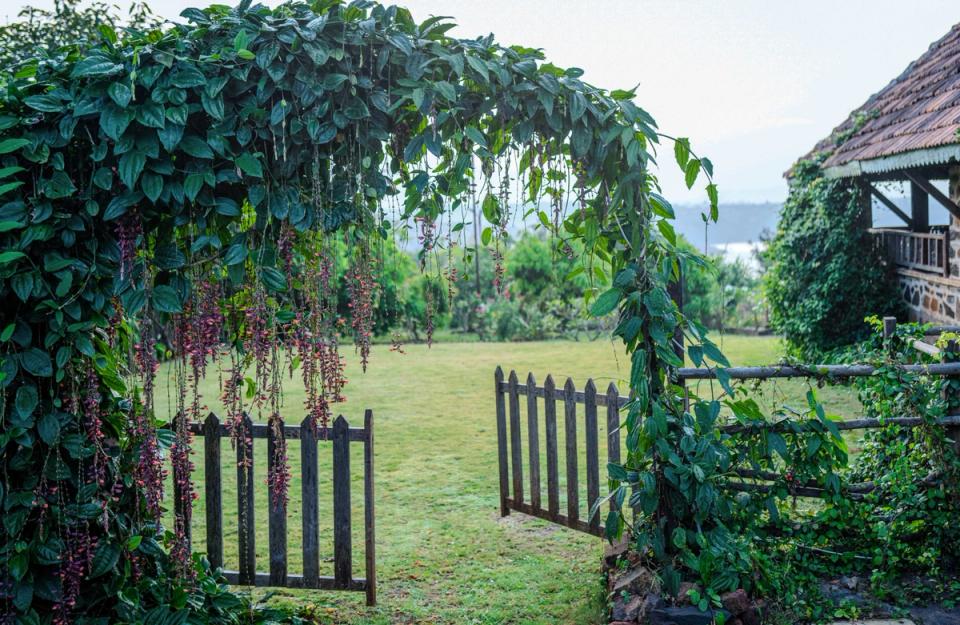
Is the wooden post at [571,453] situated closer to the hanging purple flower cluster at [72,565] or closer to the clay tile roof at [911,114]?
the hanging purple flower cluster at [72,565]

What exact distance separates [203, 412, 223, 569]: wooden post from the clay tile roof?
5453 mm

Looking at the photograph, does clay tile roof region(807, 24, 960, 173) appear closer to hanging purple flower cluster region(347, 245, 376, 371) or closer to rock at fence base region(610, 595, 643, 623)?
rock at fence base region(610, 595, 643, 623)

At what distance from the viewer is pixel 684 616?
11.6 ft

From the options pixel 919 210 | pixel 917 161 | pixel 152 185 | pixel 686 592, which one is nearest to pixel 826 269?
pixel 919 210

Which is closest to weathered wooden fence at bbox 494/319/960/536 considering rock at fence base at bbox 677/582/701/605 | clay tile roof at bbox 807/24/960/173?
rock at fence base at bbox 677/582/701/605

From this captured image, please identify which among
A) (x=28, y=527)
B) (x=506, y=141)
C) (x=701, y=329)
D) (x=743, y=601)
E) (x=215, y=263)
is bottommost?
(x=743, y=601)

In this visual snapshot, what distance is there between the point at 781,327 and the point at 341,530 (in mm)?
8097

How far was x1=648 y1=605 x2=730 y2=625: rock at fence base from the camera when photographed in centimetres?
351

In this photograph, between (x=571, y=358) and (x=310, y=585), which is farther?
(x=571, y=358)

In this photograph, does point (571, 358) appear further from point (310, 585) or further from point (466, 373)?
point (310, 585)

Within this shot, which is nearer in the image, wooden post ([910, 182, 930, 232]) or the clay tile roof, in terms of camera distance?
the clay tile roof

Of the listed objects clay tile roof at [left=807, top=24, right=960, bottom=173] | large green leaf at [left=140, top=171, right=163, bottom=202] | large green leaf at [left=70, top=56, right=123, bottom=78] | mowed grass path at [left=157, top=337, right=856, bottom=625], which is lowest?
mowed grass path at [left=157, top=337, right=856, bottom=625]

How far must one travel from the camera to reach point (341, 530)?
438 cm

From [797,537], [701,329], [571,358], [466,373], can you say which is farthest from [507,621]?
[571,358]
